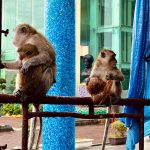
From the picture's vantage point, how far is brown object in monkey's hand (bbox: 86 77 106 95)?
3.82 m

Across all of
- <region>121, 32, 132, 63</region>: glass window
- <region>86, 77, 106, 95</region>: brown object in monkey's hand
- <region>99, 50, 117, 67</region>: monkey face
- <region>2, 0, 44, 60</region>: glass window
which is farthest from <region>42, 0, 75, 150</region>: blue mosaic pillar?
<region>2, 0, 44, 60</region>: glass window

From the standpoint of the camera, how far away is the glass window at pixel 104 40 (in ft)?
78.5

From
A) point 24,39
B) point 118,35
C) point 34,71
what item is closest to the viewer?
point 34,71

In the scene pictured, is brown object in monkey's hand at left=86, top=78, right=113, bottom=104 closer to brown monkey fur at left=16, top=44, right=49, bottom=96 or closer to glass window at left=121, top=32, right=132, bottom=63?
brown monkey fur at left=16, top=44, right=49, bottom=96

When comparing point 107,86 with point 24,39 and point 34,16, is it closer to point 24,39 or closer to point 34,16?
point 24,39

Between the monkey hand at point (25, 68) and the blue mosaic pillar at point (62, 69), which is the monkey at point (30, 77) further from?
the blue mosaic pillar at point (62, 69)

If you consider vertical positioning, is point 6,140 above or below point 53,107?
below

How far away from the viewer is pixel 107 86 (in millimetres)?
3859

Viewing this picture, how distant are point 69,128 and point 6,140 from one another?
7.49m

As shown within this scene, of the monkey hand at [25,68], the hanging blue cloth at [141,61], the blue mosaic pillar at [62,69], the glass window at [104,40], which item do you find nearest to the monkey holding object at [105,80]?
the hanging blue cloth at [141,61]

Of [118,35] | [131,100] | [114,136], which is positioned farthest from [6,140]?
[118,35]

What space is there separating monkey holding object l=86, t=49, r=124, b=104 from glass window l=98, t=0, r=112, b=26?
2000cm

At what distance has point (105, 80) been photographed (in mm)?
3979

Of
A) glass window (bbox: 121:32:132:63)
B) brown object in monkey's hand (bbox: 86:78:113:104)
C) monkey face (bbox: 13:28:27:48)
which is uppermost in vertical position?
glass window (bbox: 121:32:132:63)
